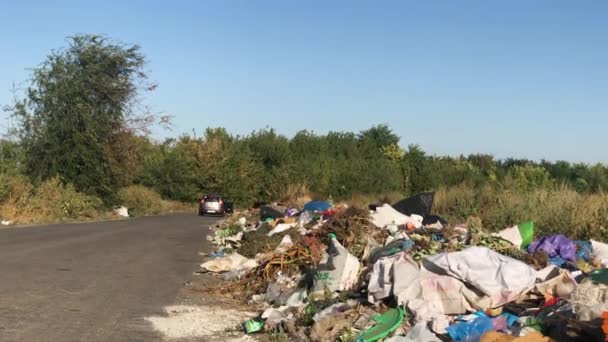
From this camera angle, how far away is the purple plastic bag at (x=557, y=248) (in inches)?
394

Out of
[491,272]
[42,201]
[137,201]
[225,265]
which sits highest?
[42,201]

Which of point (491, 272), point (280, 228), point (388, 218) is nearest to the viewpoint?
point (491, 272)

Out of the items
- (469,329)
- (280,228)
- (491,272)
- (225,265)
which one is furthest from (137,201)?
(469,329)

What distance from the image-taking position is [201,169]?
5744cm

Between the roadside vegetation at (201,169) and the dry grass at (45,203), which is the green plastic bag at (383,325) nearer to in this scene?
the roadside vegetation at (201,169)

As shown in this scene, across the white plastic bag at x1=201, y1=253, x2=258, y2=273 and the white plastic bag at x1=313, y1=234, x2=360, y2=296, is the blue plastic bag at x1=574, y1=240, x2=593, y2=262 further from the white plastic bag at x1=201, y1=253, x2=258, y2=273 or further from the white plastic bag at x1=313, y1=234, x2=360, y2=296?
the white plastic bag at x1=201, y1=253, x2=258, y2=273

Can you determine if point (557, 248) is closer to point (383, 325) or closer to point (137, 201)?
point (383, 325)

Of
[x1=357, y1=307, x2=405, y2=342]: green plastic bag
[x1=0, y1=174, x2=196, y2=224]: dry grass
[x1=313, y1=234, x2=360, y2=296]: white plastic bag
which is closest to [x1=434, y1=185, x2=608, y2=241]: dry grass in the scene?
[x1=313, y1=234, x2=360, y2=296]: white plastic bag

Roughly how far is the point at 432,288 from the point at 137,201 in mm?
37129

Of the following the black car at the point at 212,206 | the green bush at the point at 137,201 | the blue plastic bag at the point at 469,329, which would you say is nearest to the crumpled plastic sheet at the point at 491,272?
the blue plastic bag at the point at 469,329

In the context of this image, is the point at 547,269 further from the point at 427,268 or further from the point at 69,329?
the point at 69,329

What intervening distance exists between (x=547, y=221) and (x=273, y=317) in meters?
8.62

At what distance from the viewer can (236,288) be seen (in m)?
11.1

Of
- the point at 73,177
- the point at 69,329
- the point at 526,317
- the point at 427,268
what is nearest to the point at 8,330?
the point at 69,329
